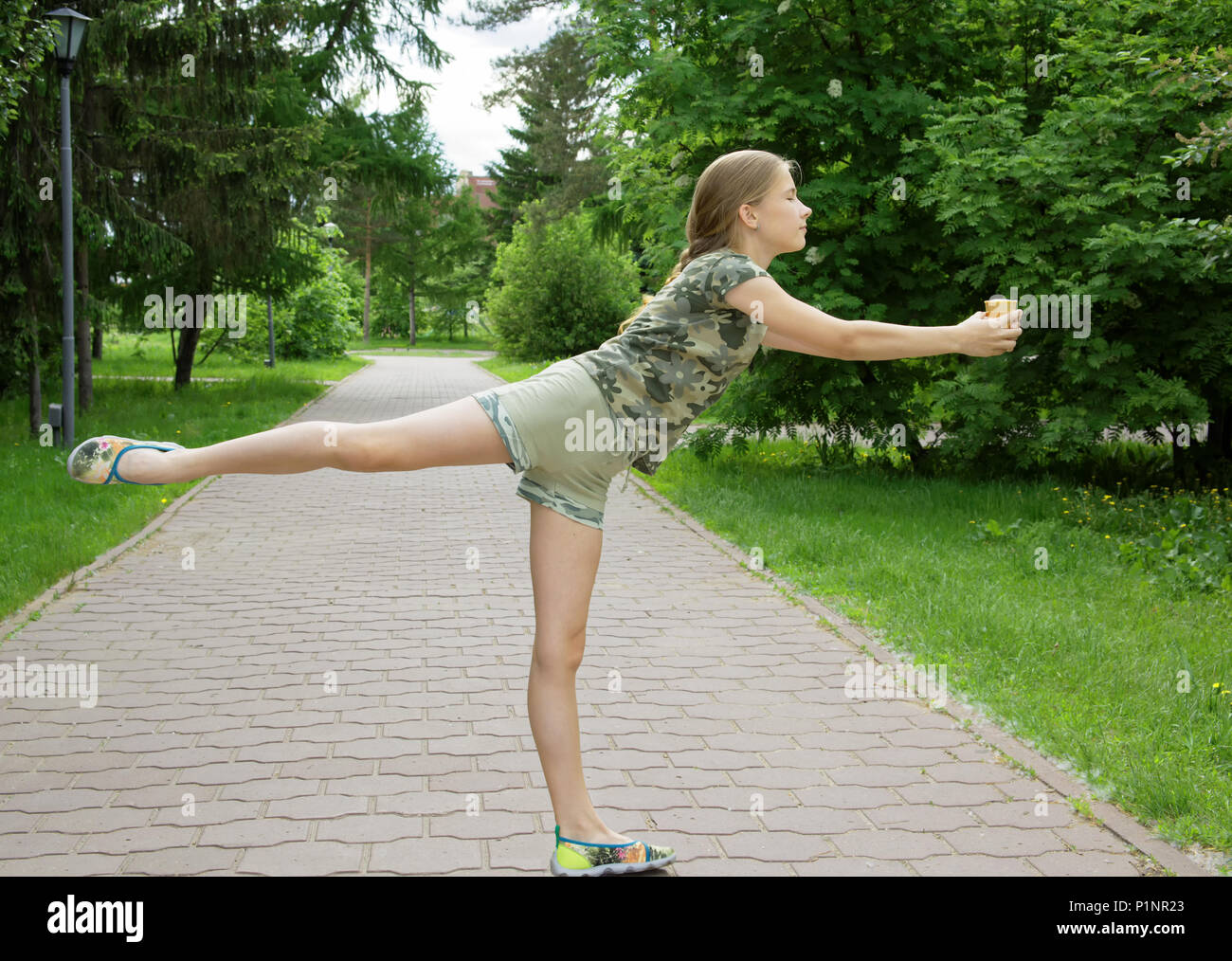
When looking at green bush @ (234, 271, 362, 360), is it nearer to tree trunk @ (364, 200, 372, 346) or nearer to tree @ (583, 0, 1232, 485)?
tree @ (583, 0, 1232, 485)

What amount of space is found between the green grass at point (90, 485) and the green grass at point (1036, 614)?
512 centimetres

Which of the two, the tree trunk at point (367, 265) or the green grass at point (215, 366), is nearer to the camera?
the green grass at point (215, 366)

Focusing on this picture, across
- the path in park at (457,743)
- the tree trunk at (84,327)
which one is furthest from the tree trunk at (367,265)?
the path in park at (457,743)

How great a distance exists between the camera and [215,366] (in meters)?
34.7

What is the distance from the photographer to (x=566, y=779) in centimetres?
321

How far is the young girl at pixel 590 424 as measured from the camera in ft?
9.37

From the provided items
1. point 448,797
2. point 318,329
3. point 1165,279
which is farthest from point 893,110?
point 318,329

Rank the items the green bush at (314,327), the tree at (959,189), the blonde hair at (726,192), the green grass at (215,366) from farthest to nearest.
A: the green bush at (314,327) → the green grass at (215,366) → the tree at (959,189) → the blonde hair at (726,192)

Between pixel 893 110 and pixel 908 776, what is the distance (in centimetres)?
815

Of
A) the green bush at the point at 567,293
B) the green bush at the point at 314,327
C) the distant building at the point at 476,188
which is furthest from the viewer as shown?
the distant building at the point at 476,188

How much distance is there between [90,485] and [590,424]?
28.7 feet

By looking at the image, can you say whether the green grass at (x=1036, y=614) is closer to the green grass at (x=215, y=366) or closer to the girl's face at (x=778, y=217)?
the girl's face at (x=778, y=217)

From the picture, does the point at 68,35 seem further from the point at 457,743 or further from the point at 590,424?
the point at 590,424

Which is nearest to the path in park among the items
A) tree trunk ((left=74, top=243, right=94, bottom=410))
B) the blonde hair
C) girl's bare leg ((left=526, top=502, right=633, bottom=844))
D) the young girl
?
girl's bare leg ((left=526, top=502, right=633, bottom=844))
